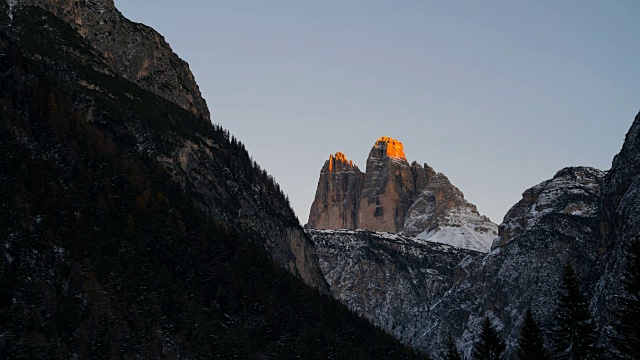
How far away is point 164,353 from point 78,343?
608 inches

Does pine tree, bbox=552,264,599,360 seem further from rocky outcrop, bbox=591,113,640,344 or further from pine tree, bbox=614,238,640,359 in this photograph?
rocky outcrop, bbox=591,113,640,344

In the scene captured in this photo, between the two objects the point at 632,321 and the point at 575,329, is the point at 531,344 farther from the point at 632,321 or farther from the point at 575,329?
the point at 632,321

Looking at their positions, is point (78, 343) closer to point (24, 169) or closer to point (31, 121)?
point (24, 169)

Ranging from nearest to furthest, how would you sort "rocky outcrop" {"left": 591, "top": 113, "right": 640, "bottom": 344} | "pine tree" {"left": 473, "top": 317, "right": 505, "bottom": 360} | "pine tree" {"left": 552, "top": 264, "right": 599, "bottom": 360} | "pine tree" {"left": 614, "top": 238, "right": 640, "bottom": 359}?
"pine tree" {"left": 614, "top": 238, "right": 640, "bottom": 359} < "pine tree" {"left": 552, "top": 264, "right": 599, "bottom": 360} < "pine tree" {"left": 473, "top": 317, "right": 505, "bottom": 360} < "rocky outcrop" {"left": 591, "top": 113, "right": 640, "bottom": 344}

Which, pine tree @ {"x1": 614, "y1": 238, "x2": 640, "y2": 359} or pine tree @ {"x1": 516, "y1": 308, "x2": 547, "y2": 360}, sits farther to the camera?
pine tree @ {"x1": 516, "y1": 308, "x2": 547, "y2": 360}

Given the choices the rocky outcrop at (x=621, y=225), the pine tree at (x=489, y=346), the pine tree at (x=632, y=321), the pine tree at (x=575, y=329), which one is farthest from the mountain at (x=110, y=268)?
the pine tree at (x=632, y=321)

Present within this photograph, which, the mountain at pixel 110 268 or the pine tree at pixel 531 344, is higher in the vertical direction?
the mountain at pixel 110 268

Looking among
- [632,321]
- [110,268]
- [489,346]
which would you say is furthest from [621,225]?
[632,321]

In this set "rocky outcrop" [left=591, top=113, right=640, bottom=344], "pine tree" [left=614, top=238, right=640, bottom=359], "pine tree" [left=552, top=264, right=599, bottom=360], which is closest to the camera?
"pine tree" [left=614, top=238, right=640, bottom=359]

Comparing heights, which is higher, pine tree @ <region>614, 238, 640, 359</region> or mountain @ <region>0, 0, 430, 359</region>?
mountain @ <region>0, 0, 430, 359</region>

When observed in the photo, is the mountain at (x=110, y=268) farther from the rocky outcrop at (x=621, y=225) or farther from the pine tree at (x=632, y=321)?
the pine tree at (x=632, y=321)

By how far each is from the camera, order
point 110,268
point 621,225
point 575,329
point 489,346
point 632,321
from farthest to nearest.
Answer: point 621,225 → point 110,268 → point 489,346 → point 575,329 → point 632,321

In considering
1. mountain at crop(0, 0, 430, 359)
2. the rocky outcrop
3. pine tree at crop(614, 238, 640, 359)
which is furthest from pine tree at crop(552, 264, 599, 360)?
mountain at crop(0, 0, 430, 359)

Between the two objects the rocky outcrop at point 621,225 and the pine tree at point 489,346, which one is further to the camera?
the rocky outcrop at point 621,225
